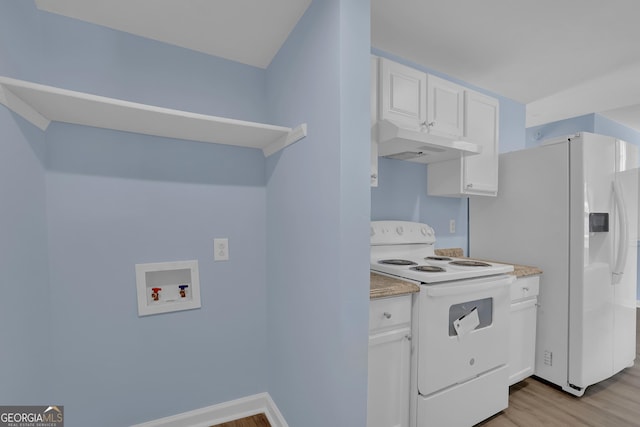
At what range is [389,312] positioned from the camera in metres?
1.38

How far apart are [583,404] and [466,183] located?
1.72 meters

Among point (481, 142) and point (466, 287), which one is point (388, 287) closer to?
point (466, 287)

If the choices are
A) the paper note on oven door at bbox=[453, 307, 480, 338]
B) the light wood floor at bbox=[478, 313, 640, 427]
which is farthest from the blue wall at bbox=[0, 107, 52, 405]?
the light wood floor at bbox=[478, 313, 640, 427]

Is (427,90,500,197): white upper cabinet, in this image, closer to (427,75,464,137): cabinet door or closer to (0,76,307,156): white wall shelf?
(427,75,464,137): cabinet door

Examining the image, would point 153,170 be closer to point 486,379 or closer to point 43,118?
point 43,118

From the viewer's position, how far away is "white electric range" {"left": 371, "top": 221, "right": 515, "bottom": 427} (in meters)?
1.44

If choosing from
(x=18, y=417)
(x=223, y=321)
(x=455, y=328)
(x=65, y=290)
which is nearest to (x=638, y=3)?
(x=455, y=328)

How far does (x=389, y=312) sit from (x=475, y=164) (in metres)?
1.52

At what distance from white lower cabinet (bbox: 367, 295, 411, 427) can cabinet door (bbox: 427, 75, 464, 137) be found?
126 cm

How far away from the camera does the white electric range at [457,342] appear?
1.44 meters

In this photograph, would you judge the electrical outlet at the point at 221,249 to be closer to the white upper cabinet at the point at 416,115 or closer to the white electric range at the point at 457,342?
the white electric range at the point at 457,342

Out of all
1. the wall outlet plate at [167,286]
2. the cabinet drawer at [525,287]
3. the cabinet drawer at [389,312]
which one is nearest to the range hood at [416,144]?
the cabinet drawer at [389,312]

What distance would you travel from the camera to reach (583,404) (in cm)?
189

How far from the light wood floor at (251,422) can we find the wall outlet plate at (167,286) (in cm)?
78
